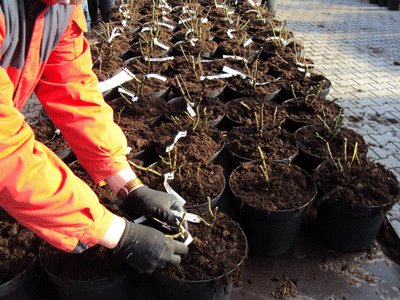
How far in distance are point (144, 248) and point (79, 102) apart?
29.0 inches

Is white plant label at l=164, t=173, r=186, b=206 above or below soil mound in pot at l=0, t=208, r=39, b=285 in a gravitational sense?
above

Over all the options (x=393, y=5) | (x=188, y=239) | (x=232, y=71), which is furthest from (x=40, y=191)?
(x=393, y=5)

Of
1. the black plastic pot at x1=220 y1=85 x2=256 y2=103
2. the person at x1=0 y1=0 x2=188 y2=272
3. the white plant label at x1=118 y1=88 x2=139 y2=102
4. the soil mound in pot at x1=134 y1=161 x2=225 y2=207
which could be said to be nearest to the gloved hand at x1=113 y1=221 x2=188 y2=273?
the person at x1=0 y1=0 x2=188 y2=272

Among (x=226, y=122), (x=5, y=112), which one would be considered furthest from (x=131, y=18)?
(x=5, y=112)

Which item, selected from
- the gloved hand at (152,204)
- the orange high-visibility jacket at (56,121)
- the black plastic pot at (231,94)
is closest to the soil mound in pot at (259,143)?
the black plastic pot at (231,94)

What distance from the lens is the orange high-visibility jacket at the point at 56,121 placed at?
106 cm

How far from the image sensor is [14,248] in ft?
5.22

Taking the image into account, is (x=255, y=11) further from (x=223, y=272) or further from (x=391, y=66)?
(x=223, y=272)

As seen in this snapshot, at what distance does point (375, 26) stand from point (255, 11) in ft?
8.88

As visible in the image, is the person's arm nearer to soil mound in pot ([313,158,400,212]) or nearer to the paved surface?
the paved surface

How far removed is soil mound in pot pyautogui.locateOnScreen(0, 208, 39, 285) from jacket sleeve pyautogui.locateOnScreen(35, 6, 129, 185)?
50 cm

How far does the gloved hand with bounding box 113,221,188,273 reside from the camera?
4.46ft

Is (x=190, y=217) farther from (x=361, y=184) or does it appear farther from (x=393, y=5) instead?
(x=393, y=5)

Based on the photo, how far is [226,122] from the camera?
2.73 m
